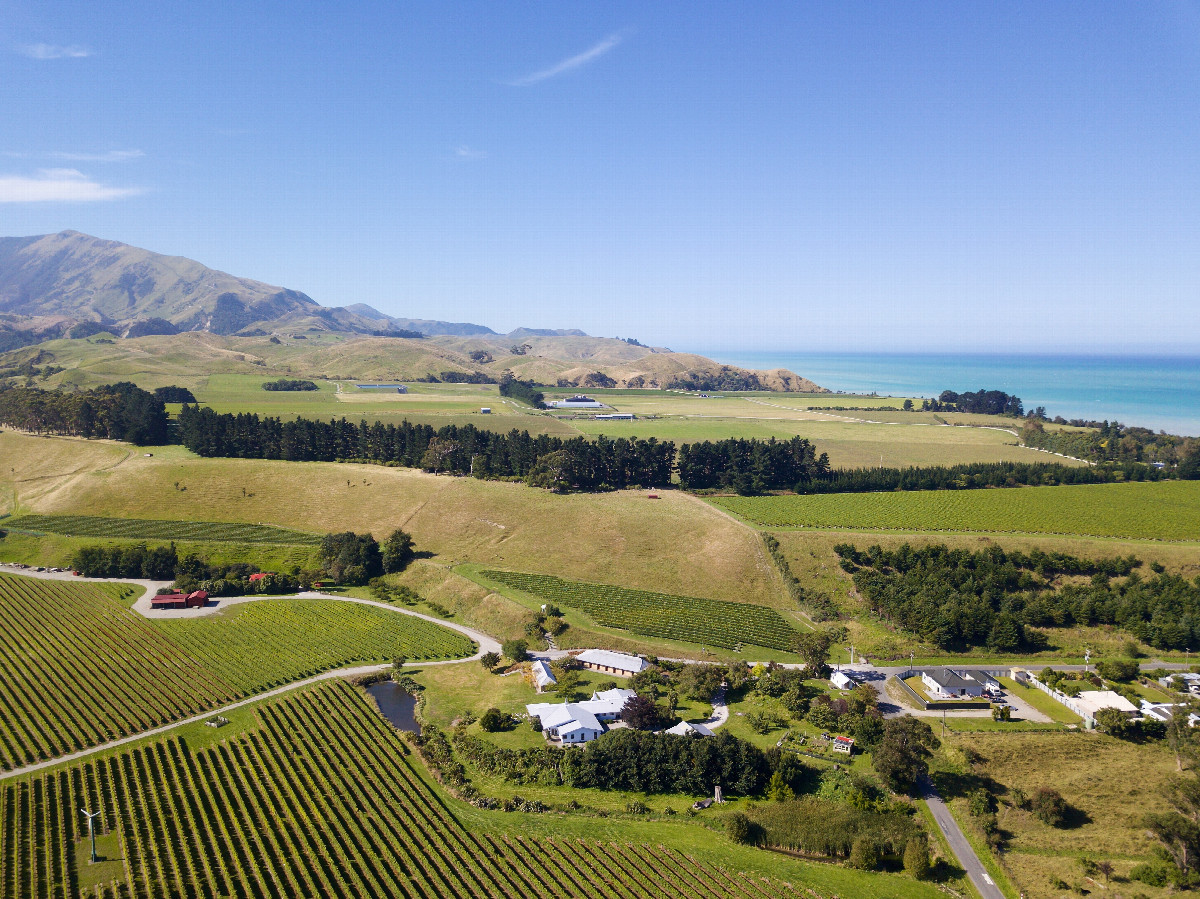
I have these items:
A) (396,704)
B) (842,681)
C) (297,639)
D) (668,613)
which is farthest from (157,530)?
(842,681)

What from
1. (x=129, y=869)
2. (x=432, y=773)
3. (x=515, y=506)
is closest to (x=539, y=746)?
(x=432, y=773)

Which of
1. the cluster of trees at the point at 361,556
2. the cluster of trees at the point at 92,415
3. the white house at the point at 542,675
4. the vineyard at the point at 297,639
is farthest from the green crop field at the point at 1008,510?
the cluster of trees at the point at 92,415

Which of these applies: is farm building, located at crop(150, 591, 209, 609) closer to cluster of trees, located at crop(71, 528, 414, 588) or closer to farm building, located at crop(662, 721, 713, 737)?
cluster of trees, located at crop(71, 528, 414, 588)

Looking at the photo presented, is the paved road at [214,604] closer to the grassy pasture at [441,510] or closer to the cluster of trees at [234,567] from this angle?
the cluster of trees at [234,567]

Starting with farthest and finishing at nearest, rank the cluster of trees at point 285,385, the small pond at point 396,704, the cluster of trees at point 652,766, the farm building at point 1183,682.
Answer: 1. the cluster of trees at point 285,385
2. the farm building at point 1183,682
3. the small pond at point 396,704
4. the cluster of trees at point 652,766

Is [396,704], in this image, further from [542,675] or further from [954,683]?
[954,683]

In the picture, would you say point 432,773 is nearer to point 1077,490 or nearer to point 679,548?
point 679,548

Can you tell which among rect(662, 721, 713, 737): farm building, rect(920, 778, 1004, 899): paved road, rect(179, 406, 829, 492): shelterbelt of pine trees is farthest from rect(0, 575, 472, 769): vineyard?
rect(920, 778, 1004, 899): paved road
